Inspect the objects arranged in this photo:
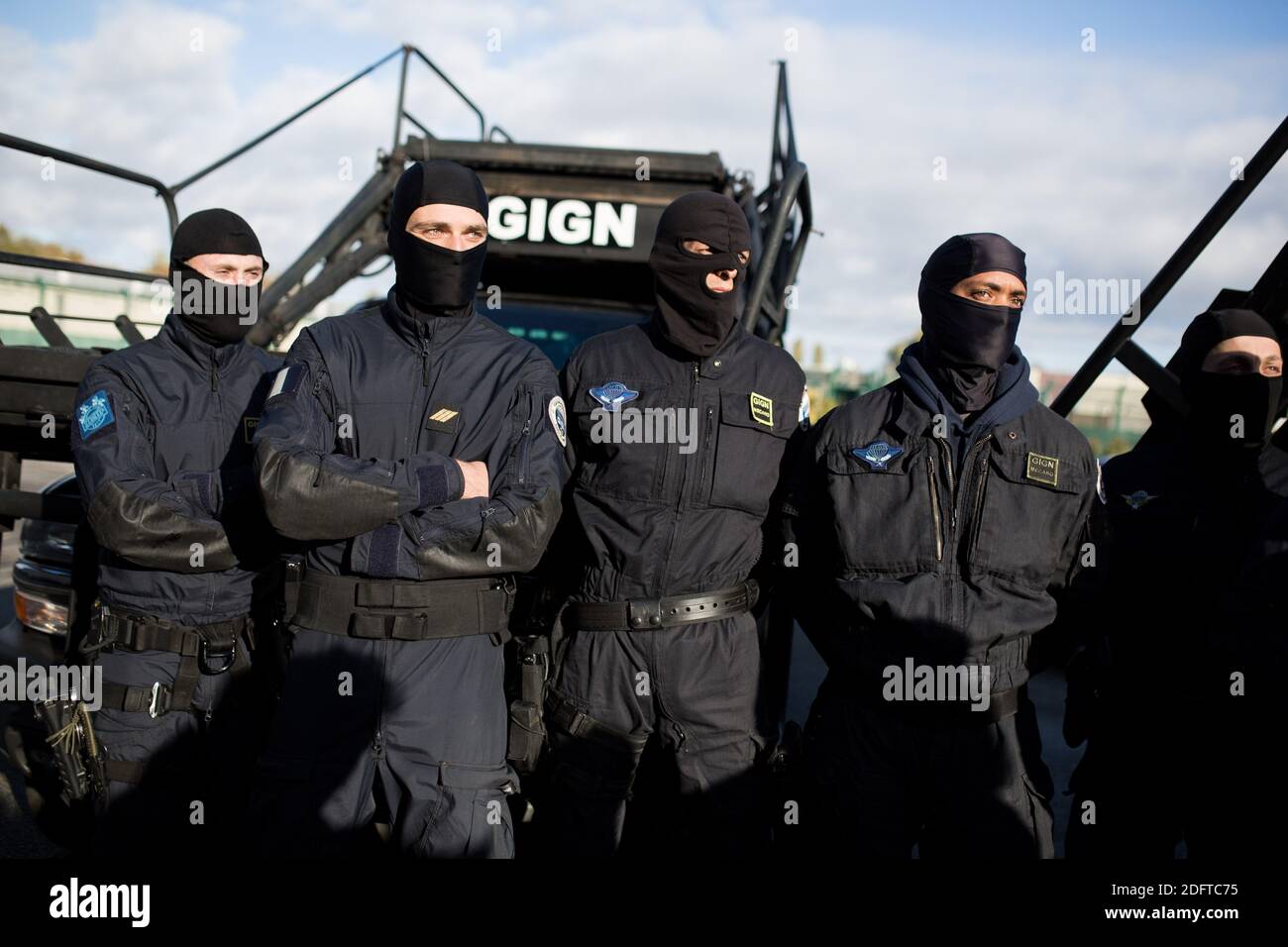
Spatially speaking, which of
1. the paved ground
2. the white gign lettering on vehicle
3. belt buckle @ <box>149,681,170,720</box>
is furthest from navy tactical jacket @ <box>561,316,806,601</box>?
the white gign lettering on vehicle

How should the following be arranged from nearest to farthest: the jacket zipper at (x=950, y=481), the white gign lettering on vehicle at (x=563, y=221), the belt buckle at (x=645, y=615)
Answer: the jacket zipper at (x=950, y=481), the belt buckle at (x=645, y=615), the white gign lettering on vehicle at (x=563, y=221)

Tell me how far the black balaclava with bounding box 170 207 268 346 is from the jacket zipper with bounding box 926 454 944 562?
2.00 m

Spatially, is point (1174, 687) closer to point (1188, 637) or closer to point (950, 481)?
point (1188, 637)

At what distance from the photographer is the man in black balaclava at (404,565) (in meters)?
2.33

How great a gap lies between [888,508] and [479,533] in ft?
3.35

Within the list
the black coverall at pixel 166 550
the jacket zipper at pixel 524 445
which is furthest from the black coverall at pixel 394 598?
the black coverall at pixel 166 550

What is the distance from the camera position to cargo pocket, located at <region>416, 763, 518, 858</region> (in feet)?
7.62

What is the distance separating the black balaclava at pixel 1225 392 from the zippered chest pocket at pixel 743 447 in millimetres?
1248

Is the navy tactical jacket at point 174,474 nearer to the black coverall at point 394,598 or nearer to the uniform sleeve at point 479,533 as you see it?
the black coverall at point 394,598

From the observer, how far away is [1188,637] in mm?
2803

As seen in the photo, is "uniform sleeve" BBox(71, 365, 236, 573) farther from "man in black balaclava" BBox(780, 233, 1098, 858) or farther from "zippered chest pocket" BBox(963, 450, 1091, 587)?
"zippered chest pocket" BBox(963, 450, 1091, 587)
